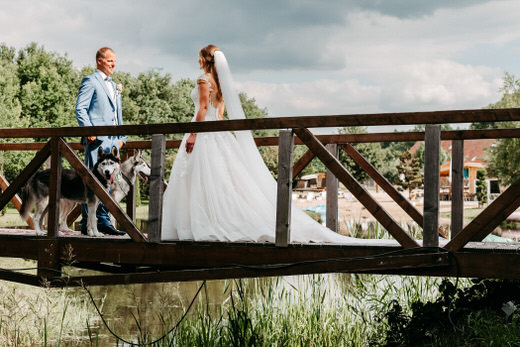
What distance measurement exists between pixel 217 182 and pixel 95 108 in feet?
6.06

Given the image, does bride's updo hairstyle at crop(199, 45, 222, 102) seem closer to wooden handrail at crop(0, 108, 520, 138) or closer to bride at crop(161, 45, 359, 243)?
bride at crop(161, 45, 359, 243)

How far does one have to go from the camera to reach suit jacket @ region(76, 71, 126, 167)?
7105 mm

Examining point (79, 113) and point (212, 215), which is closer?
point (212, 215)

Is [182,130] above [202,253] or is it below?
above

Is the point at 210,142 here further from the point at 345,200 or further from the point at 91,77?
the point at 345,200

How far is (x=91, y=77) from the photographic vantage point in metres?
7.13

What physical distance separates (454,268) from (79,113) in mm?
4325

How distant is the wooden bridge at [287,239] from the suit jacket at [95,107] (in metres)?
0.63

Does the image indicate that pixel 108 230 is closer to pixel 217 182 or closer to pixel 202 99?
pixel 217 182

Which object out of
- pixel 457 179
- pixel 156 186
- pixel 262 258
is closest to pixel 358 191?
pixel 262 258

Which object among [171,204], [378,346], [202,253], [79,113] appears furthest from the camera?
[378,346]

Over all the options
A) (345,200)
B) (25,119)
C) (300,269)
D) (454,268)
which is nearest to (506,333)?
(454,268)

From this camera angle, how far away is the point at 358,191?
5559mm

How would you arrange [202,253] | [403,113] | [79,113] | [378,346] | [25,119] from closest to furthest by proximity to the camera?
[403,113] → [202,253] → [79,113] → [378,346] → [25,119]
